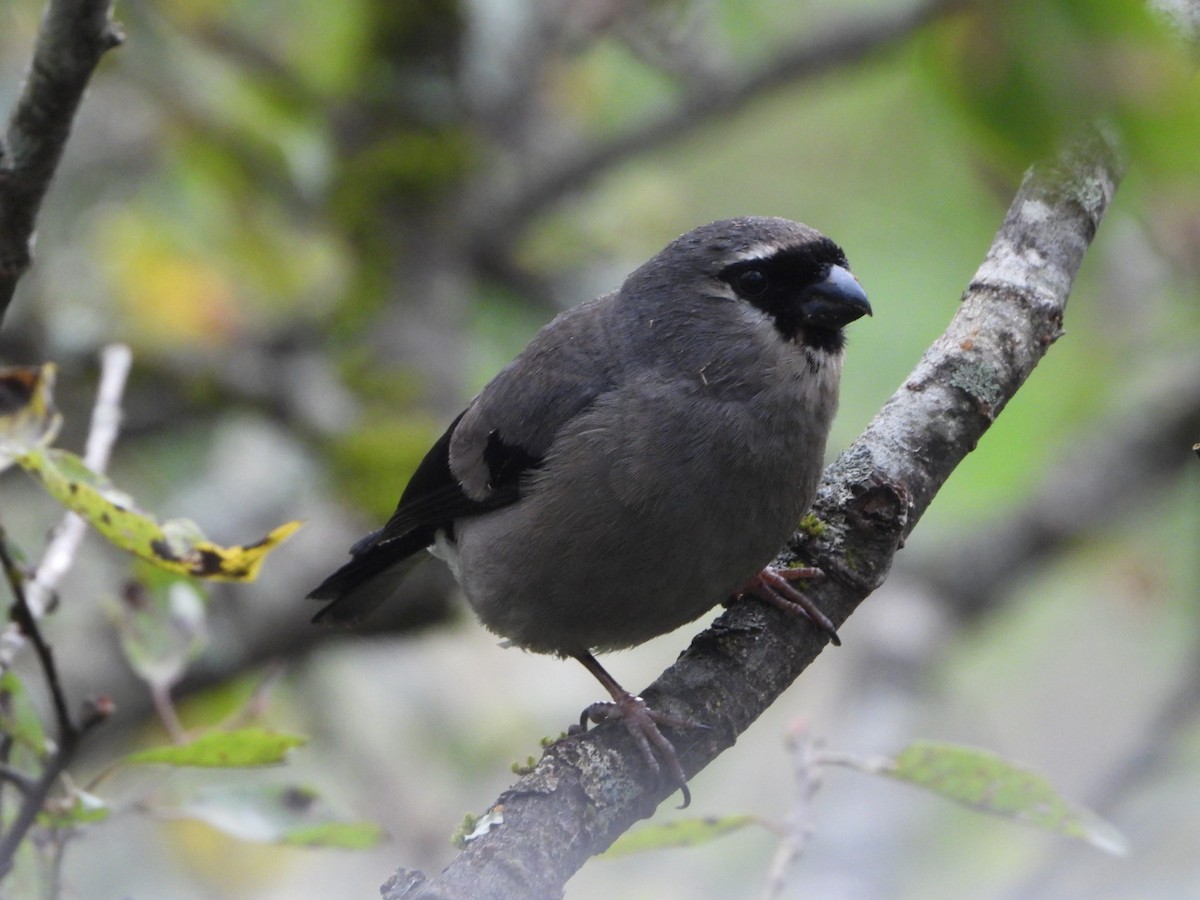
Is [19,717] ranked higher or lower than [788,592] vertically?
lower

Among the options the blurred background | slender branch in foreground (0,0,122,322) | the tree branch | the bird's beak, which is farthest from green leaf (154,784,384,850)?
the tree branch

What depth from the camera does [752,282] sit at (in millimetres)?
3764

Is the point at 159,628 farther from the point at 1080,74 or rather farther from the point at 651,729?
the point at 1080,74

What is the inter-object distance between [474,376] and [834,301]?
179 inches

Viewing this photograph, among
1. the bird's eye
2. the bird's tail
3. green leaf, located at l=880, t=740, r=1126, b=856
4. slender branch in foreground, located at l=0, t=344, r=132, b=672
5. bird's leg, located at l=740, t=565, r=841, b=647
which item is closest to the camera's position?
slender branch in foreground, located at l=0, t=344, r=132, b=672

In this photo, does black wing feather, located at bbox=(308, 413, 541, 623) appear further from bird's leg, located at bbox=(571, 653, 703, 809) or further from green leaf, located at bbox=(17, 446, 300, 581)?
green leaf, located at bbox=(17, 446, 300, 581)

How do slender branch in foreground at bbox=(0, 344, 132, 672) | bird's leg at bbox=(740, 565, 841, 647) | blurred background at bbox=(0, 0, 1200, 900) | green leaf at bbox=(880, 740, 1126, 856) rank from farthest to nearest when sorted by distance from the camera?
blurred background at bbox=(0, 0, 1200, 900), bird's leg at bbox=(740, 565, 841, 647), green leaf at bbox=(880, 740, 1126, 856), slender branch in foreground at bbox=(0, 344, 132, 672)

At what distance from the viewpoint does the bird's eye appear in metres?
3.75

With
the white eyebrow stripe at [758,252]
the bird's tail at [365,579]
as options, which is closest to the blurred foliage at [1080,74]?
the white eyebrow stripe at [758,252]

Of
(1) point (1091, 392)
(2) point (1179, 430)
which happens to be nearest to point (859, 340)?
(1) point (1091, 392)

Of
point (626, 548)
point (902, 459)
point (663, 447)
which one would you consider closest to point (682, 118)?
point (663, 447)

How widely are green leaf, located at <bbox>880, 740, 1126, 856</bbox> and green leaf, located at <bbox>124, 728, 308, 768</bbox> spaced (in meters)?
1.45

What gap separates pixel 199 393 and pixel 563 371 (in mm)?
3235

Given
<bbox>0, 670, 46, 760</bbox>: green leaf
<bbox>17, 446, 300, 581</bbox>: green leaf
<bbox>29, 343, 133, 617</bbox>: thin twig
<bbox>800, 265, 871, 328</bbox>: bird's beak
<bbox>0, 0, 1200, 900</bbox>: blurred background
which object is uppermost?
<bbox>0, 0, 1200, 900</bbox>: blurred background
